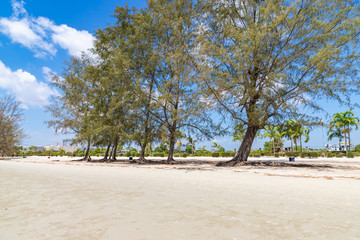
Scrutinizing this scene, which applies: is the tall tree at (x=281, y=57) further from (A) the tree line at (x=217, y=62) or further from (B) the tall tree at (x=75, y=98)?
(B) the tall tree at (x=75, y=98)

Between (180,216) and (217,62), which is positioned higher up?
(217,62)

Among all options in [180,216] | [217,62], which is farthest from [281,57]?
[180,216]

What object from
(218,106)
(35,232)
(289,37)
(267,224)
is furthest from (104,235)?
(289,37)

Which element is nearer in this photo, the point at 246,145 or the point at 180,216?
the point at 180,216

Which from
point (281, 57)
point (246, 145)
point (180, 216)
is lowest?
point (180, 216)

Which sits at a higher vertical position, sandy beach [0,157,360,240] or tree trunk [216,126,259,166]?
tree trunk [216,126,259,166]

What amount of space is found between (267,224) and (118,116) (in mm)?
20832

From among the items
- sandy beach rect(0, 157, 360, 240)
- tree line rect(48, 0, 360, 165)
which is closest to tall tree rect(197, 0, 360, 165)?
tree line rect(48, 0, 360, 165)

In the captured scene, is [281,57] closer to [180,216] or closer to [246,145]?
[246,145]

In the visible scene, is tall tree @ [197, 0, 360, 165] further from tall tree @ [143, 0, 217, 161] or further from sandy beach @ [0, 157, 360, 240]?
sandy beach @ [0, 157, 360, 240]

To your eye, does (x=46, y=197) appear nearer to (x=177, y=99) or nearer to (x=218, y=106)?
(x=218, y=106)

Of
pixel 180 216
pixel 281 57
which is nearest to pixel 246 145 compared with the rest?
pixel 281 57

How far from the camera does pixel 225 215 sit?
14.0 feet

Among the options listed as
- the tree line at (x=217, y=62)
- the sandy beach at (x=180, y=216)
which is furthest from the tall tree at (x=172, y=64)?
the sandy beach at (x=180, y=216)
